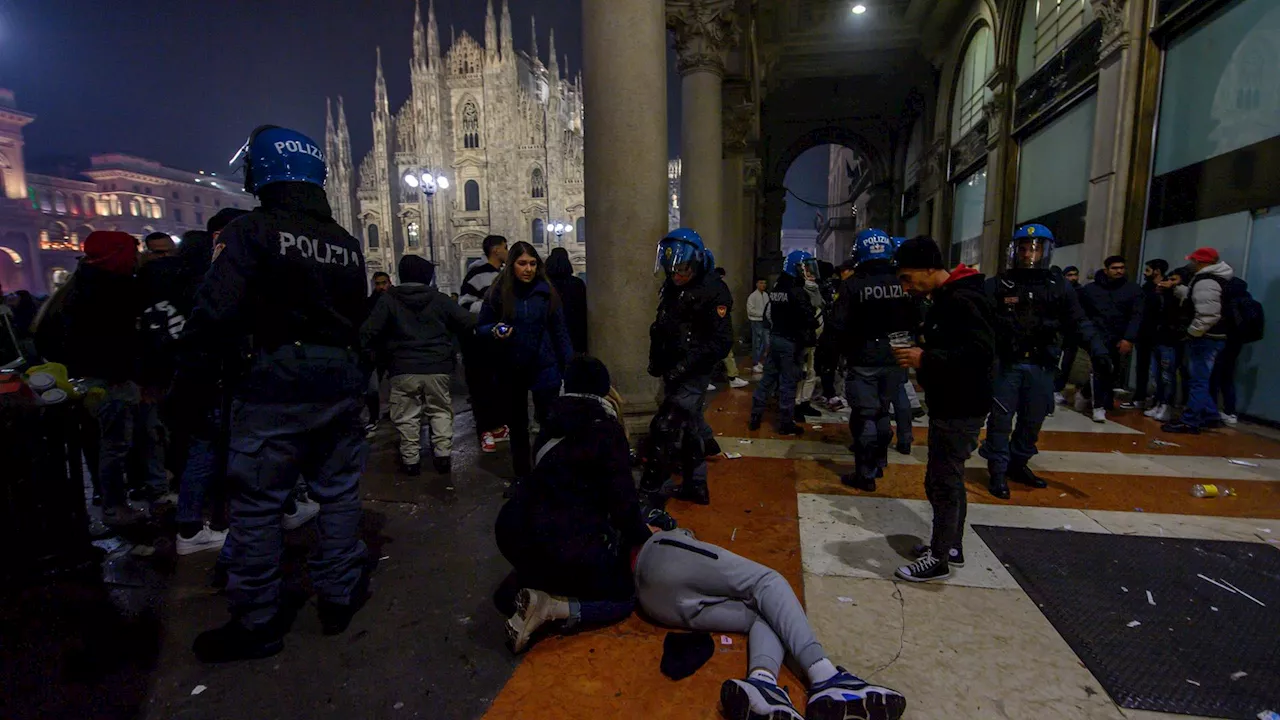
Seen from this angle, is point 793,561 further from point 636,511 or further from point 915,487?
point 915,487

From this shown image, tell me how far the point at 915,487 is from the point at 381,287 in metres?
7.65

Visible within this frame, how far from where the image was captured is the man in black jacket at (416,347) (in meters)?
4.93

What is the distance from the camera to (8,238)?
148 feet

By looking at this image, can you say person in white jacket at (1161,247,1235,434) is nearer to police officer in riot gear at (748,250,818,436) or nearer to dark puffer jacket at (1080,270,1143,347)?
dark puffer jacket at (1080,270,1143,347)

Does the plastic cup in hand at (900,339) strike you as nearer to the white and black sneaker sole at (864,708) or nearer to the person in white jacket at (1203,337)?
the white and black sneaker sole at (864,708)

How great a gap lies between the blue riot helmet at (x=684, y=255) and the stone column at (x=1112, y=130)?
760 centimetres

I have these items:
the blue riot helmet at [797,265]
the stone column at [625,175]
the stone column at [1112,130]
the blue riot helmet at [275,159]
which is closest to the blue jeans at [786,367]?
the blue riot helmet at [797,265]

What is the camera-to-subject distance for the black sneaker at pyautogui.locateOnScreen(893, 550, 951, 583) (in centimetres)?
303

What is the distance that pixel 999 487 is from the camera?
4.33 m

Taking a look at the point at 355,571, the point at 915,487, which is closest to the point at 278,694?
the point at 355,571

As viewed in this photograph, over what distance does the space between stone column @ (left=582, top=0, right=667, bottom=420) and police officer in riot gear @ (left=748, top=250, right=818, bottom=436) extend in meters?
1.57

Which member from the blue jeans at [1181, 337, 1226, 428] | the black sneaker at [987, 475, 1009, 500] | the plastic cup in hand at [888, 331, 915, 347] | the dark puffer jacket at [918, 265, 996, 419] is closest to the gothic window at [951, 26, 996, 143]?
the blue jeans at [1181, 337, 1226, 428]

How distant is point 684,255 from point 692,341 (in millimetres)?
641

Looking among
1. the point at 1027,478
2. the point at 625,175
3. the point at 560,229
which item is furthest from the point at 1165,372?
the point at 560,229
